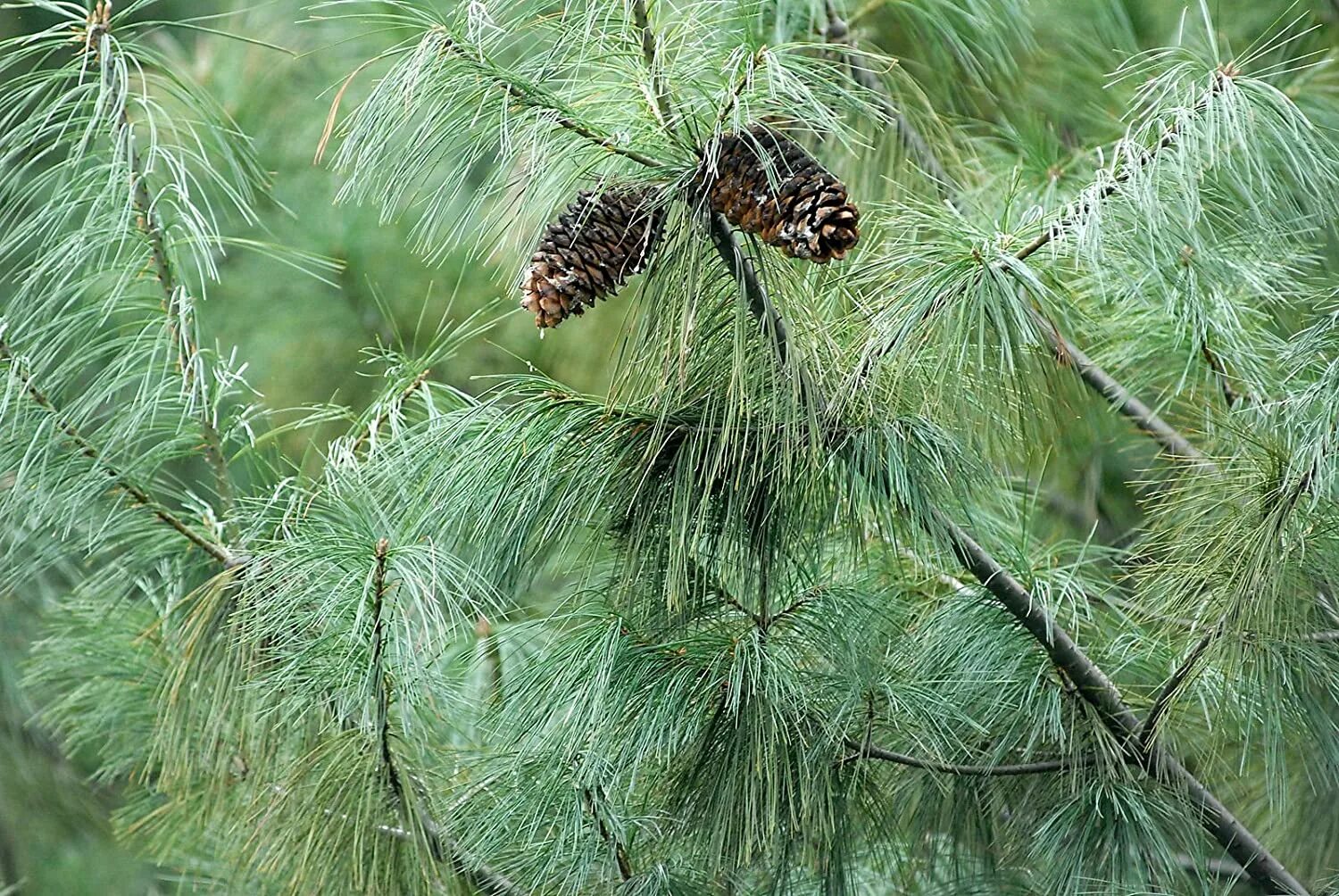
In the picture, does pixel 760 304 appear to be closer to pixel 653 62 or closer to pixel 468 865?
pixel 653 62

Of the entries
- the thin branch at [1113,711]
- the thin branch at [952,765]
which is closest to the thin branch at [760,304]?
the thin branch at [1113,711]

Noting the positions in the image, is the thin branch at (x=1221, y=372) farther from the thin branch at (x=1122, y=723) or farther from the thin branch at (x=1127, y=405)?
the thin branch at (x=1122, y=723)

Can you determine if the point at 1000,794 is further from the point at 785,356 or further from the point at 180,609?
the point at 180,609

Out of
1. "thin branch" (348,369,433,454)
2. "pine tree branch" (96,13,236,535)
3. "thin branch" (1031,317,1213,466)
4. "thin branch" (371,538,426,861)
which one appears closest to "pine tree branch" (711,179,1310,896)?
"thin branch" (1031,317,1213,466)

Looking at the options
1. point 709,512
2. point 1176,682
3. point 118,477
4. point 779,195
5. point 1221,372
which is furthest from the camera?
point 1221,372

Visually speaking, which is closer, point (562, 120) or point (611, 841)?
point (562, 120)

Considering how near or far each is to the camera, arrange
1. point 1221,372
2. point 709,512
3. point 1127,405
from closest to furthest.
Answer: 1. point 709,512
2. point 1221,372
3. point 1127,405

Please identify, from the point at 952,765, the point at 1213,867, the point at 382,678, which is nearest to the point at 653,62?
the point at 382,678
